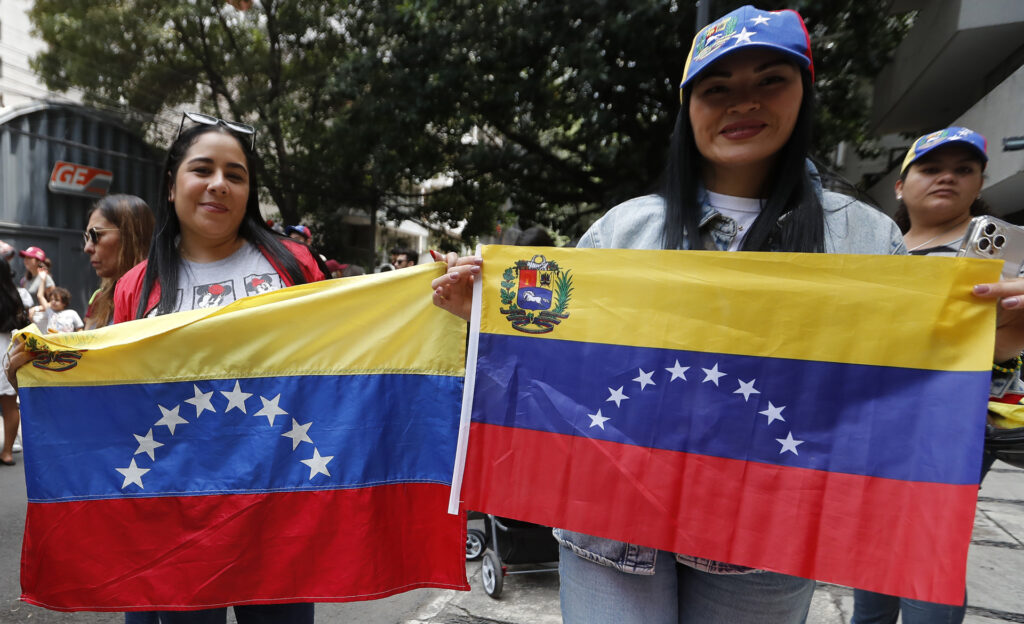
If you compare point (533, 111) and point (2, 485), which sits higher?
point (533, 111)

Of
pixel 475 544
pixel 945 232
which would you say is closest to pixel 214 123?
pixel 945 232

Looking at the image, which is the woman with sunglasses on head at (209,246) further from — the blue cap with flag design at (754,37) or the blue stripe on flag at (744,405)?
the blue cap with flag design at (754,37)

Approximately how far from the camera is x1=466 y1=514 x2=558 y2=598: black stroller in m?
3.75

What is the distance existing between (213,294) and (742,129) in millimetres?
1666

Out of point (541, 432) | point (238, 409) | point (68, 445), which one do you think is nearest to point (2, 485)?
point (68, 445)

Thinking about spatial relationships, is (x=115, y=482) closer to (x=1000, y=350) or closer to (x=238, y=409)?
(x=238, y=409)

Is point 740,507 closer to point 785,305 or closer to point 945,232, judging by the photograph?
point 785,305

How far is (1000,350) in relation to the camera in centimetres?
141

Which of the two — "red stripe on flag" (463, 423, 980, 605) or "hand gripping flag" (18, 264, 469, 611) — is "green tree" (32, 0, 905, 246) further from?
"red stripe on flag" (463, 423, 980, 605)

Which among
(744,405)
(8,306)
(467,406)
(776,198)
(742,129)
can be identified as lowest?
(8,306)

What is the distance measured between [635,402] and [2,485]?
19.9ft

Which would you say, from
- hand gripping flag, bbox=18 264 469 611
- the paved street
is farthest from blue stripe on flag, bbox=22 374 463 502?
the paved street

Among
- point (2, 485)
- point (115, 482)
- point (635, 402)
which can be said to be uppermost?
point (635, 402)

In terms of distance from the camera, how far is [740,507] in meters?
1.44
